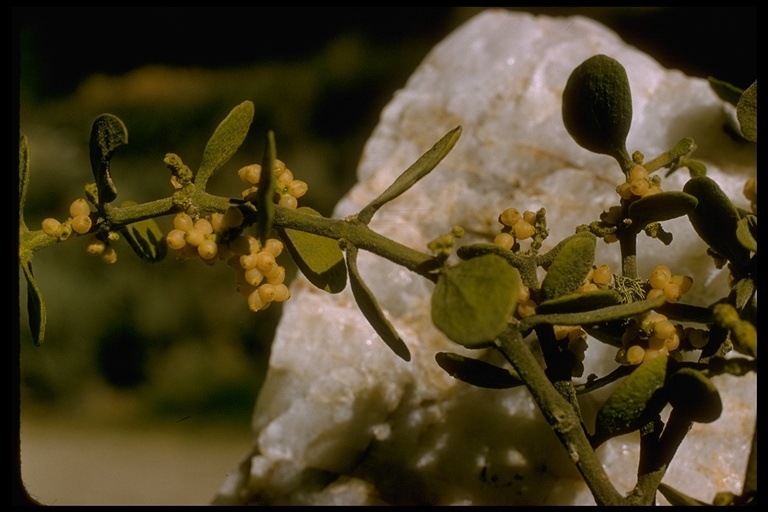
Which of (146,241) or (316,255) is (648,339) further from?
(146,241)

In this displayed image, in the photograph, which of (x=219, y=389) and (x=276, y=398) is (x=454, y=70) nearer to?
(x=276, y=398)

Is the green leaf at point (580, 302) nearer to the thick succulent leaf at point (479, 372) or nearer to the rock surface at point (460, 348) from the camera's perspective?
the thick succulent leaf at point (479, 372)

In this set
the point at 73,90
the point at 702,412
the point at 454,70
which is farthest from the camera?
the point at 73,90

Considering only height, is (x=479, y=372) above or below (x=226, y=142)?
below

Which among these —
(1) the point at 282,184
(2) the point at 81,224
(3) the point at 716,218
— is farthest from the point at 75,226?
(3) the point at 716,218

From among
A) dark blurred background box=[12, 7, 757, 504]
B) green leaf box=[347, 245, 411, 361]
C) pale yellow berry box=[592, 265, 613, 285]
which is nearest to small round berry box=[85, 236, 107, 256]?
green leaf box=[347, 245, 411, 361]
